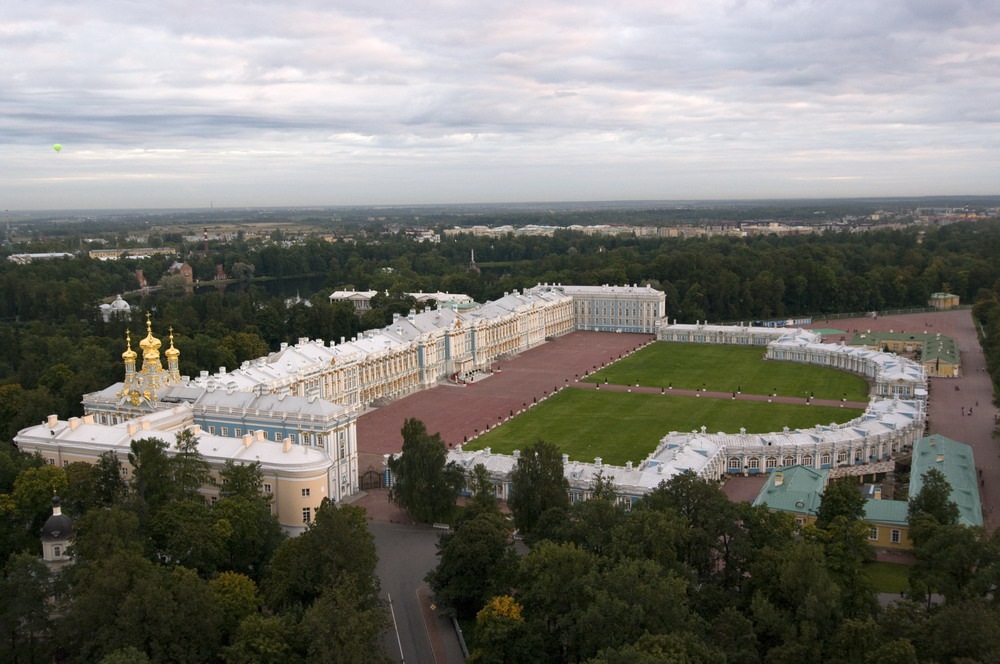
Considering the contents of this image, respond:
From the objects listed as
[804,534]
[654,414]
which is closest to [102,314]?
[654,414]

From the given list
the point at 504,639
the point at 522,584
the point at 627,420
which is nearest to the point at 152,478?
the point at 522,584

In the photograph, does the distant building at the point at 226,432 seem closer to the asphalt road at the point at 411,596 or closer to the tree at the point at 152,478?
the asphalt road at the point at 411,596

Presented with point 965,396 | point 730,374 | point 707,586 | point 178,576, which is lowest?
point 730,374

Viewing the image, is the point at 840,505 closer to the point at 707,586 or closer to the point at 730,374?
the point at 707,586

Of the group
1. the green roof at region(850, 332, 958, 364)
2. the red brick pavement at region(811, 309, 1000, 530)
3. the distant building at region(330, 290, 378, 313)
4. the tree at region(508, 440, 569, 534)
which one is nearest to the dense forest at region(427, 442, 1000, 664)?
the tree at region(508, 440, 569, 534)

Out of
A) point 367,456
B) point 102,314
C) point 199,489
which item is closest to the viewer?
point 199,489

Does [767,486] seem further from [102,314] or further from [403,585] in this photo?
[102,314]
